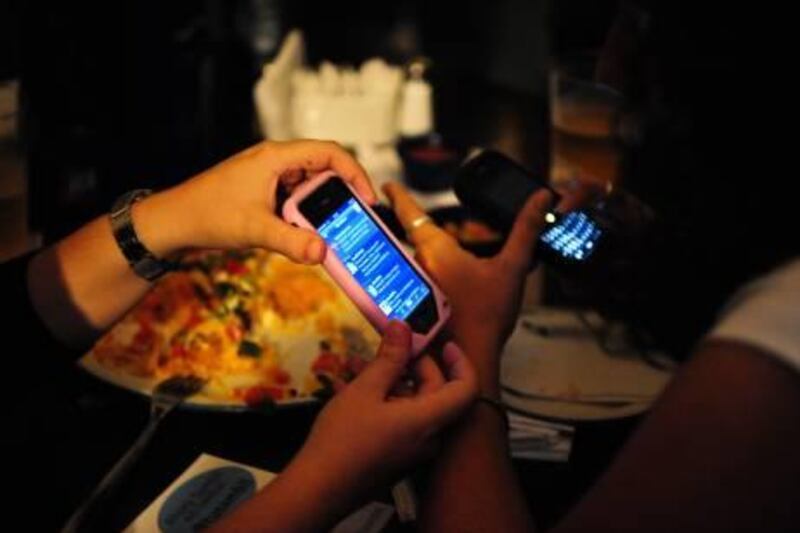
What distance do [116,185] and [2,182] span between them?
0.50 metres

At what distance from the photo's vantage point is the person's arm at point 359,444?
0.65 m

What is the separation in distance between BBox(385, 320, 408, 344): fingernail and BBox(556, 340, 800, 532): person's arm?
1.00 feet

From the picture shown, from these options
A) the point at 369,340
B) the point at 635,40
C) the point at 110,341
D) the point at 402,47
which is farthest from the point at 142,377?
the point at 402,47

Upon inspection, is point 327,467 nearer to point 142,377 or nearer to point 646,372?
point 142,377

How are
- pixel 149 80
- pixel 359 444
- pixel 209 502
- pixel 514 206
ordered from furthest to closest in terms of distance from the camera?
pixel 149 80, pixel 514 206, pixel 209 502, pixel 359 444

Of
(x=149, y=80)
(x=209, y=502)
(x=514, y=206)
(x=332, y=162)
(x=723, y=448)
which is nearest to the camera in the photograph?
(x=723, y=448)

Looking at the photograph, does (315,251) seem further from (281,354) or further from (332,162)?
(281,354)

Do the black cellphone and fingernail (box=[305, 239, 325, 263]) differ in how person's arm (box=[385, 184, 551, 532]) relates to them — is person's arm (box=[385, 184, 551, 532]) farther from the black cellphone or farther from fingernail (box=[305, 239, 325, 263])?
fingernail (box=[305, 239, 325, 263])

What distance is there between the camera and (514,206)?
1.05 metres

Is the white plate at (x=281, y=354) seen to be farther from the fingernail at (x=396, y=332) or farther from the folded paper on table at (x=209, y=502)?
the fingernail at (x=396, y=332)

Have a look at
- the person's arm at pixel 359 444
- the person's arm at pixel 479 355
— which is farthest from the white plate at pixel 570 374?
the person's arm at pixel 359 444

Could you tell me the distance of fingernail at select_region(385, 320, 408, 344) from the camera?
0.77 m

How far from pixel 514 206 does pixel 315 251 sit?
34 cm

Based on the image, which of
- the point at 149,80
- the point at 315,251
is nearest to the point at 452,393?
the point at 315,251
